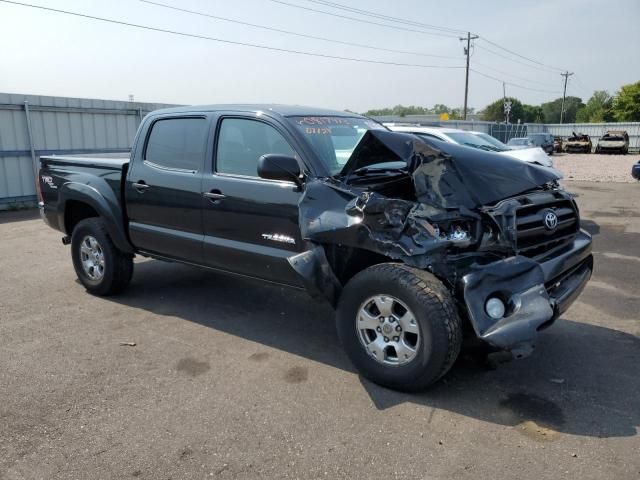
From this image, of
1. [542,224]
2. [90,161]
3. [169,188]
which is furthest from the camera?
[90,161]

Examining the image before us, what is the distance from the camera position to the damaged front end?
3.33 meters

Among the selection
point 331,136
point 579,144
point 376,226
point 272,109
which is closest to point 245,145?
point 272,109

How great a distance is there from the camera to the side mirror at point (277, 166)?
388 centimetres

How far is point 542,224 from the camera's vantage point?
3785 mm

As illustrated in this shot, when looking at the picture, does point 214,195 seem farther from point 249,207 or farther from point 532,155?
point 532,155

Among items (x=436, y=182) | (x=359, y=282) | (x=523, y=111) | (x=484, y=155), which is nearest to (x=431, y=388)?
(x=359, y=282)

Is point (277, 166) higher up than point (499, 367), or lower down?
higher up

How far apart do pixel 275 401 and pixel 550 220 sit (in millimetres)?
2322

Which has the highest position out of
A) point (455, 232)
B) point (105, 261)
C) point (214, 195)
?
point (214, 195)

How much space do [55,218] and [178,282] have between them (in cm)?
155

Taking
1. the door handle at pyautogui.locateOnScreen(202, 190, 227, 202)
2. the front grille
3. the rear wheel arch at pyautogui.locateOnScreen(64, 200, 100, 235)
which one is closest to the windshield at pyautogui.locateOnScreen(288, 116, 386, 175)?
the door handle at pyautogui.locateOnScreen(202, 190, 227, 202)

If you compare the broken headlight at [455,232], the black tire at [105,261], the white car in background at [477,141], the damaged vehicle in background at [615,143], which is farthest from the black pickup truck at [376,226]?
the damaged vehicle in background at [615,143]

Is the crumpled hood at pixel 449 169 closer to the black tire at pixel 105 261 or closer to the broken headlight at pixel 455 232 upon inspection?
the broken headlight at pixel 455 232

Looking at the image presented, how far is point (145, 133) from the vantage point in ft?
17.5
